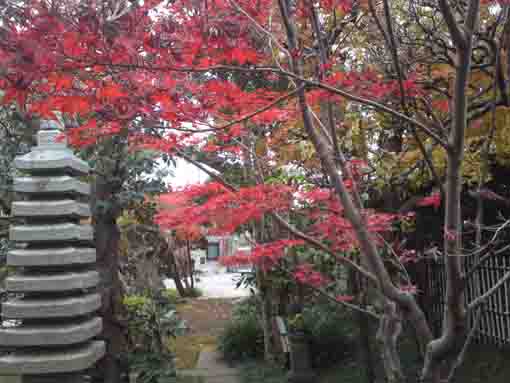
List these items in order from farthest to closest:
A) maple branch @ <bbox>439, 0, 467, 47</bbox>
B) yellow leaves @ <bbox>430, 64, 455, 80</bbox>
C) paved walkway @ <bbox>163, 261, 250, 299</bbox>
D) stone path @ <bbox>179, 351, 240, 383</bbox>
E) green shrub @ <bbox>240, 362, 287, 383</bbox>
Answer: paved walkway @ <bbox>163, 261, 250, 299</bbox> < stone path @ <bbox>179, 351, 240, 383</bbox> < green shrub @ <bbox>240, 362, 287, 383</bbox> < yellow leaves @ <bbox>430, 64, 455, 80</bbox> < maple branch @ <bbox>439, 0, 467, 47</bbox>

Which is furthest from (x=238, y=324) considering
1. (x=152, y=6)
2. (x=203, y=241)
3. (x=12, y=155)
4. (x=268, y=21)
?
(x=203, y=241)

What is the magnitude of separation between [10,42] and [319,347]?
6.71 meters

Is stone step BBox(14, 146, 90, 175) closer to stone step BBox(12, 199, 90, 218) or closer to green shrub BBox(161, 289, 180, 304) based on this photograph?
stone step BBox(12, 199, 90, 218)

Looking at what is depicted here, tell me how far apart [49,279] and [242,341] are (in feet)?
15.6

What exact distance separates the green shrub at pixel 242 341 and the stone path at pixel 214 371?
0.25 m

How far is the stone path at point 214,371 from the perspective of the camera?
25.1ft

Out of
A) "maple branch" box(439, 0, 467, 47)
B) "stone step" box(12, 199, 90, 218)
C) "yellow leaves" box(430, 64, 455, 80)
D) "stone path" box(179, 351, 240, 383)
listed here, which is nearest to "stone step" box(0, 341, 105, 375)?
"stone step" box(12, 199, 90, 218)

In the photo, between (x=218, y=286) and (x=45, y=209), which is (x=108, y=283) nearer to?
(x=45, y=209)

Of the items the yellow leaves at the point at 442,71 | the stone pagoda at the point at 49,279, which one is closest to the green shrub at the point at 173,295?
the stone pagoda at the point at 49,279

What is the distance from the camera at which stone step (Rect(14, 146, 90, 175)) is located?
16.5 feet

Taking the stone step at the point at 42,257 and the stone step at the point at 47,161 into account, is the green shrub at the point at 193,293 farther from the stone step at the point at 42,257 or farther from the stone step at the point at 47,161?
the stone step at the point at 47,161

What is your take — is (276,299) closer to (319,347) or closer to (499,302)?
(319,347)

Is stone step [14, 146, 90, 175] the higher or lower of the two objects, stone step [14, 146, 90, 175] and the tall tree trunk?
the higher

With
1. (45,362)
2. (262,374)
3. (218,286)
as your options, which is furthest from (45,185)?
(218,286)
